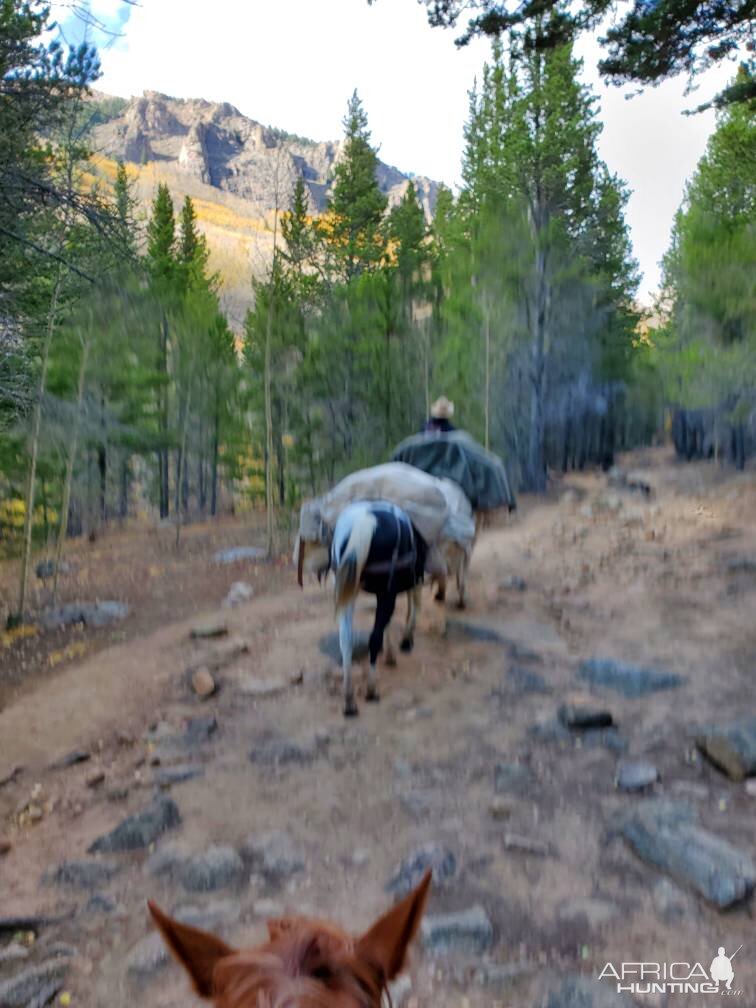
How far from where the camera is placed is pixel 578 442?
2836 centimetres

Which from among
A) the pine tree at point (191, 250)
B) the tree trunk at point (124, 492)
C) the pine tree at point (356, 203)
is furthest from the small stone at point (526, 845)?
the pine tree at point (191, 250)

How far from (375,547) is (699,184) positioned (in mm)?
22033

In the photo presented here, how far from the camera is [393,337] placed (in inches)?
674

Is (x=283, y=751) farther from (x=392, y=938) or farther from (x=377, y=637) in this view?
(x=392, y=938)

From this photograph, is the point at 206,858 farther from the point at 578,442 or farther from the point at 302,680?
the point at 578,442

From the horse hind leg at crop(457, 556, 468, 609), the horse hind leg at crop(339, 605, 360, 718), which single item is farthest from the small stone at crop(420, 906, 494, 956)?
the horse hind leg at crop(457, 556, 468, 609)

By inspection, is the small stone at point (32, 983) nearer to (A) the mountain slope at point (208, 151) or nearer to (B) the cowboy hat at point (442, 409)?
(B) the cowboy hat at point (442, 409)

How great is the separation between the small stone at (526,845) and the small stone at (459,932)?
23.5 inches

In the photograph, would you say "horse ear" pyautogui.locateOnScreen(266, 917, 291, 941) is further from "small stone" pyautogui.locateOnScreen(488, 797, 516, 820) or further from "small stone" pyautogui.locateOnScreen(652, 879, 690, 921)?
"small stone" pyautogui.locateOnScreen(488, 797, 516, 820)

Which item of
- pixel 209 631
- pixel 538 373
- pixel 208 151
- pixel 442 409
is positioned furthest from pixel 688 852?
pixel 208 151

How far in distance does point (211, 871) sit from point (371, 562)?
2762mm

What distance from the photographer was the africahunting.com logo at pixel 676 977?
2781 millimetres

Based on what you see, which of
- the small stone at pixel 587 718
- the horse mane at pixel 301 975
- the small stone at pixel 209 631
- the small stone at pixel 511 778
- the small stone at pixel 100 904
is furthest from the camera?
the small stone at pixel 209 631

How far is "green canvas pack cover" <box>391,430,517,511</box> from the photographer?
27.1ft
